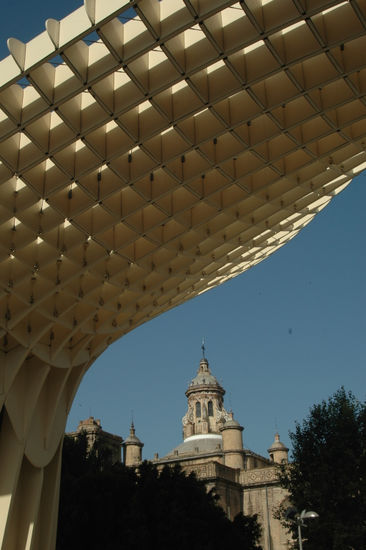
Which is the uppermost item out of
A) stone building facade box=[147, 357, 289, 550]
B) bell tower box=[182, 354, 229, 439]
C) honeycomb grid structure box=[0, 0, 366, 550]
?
bell tower box=[182, 354, 229, 439]

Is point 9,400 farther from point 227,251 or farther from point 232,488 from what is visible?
point 232,488

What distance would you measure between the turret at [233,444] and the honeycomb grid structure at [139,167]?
68377 millimetres

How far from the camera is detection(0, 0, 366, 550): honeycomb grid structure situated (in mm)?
18781

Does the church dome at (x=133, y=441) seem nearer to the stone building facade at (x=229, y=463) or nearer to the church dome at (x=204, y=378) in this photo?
the stone building facade at (x=229, y=463)

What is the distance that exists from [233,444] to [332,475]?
61212 mm

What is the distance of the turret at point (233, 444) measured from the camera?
98875mm

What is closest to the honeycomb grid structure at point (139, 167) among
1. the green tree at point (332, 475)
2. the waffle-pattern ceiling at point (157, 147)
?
the waffle-pattern ceiling at point (157, 147)

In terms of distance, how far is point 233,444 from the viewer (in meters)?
101

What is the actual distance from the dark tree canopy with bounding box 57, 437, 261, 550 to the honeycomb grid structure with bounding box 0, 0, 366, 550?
565 cm

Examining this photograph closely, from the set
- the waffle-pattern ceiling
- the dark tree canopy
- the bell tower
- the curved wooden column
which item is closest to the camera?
the waffle-pattern ceiling

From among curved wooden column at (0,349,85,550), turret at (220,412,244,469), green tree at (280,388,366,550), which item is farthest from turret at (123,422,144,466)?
curved wooden column at (0,349,85,550)

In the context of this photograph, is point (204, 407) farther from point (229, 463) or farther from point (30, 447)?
point (30, 447)

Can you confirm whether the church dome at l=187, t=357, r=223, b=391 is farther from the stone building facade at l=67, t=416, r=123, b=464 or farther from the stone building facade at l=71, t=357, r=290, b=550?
the stone building facade at l=67, t=416, r=123, b=464

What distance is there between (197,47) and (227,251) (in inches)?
562
